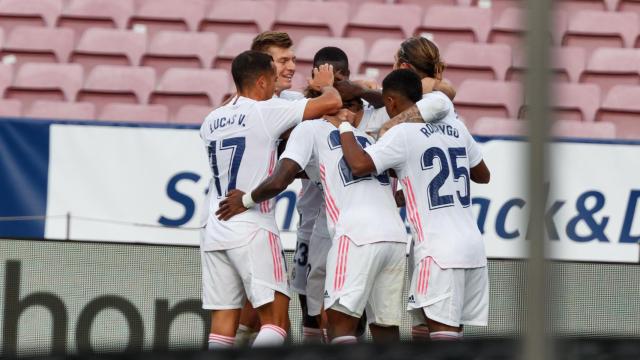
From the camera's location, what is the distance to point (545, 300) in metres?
1.28

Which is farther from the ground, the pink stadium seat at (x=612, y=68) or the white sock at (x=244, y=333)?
the pink stadium seat at (x=612, y=68)

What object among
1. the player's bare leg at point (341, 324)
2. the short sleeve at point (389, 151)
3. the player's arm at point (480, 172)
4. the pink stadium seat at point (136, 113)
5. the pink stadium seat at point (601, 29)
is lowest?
the player's bare leg at point (341, 324)

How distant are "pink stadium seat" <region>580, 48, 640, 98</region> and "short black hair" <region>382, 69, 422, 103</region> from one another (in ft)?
17.2

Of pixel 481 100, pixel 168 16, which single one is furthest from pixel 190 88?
pixel 481 100

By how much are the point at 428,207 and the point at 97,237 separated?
3667 mm

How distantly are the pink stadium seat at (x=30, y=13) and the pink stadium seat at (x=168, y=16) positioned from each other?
715 millimetres

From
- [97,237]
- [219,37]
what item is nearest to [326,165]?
[97,237]

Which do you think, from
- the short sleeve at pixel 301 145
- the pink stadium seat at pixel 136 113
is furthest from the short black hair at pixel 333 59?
the pink stadium seat at pixel 136 113

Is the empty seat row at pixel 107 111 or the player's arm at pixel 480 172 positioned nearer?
the player's arm at pixel 480 172

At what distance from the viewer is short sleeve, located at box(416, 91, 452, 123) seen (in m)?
5.15

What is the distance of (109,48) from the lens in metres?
10.3

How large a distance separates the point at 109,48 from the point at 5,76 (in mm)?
918

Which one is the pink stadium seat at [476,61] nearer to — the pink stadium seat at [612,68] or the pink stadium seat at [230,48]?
the pink stadium seat at [612,68]

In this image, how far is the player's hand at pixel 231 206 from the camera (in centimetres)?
539
